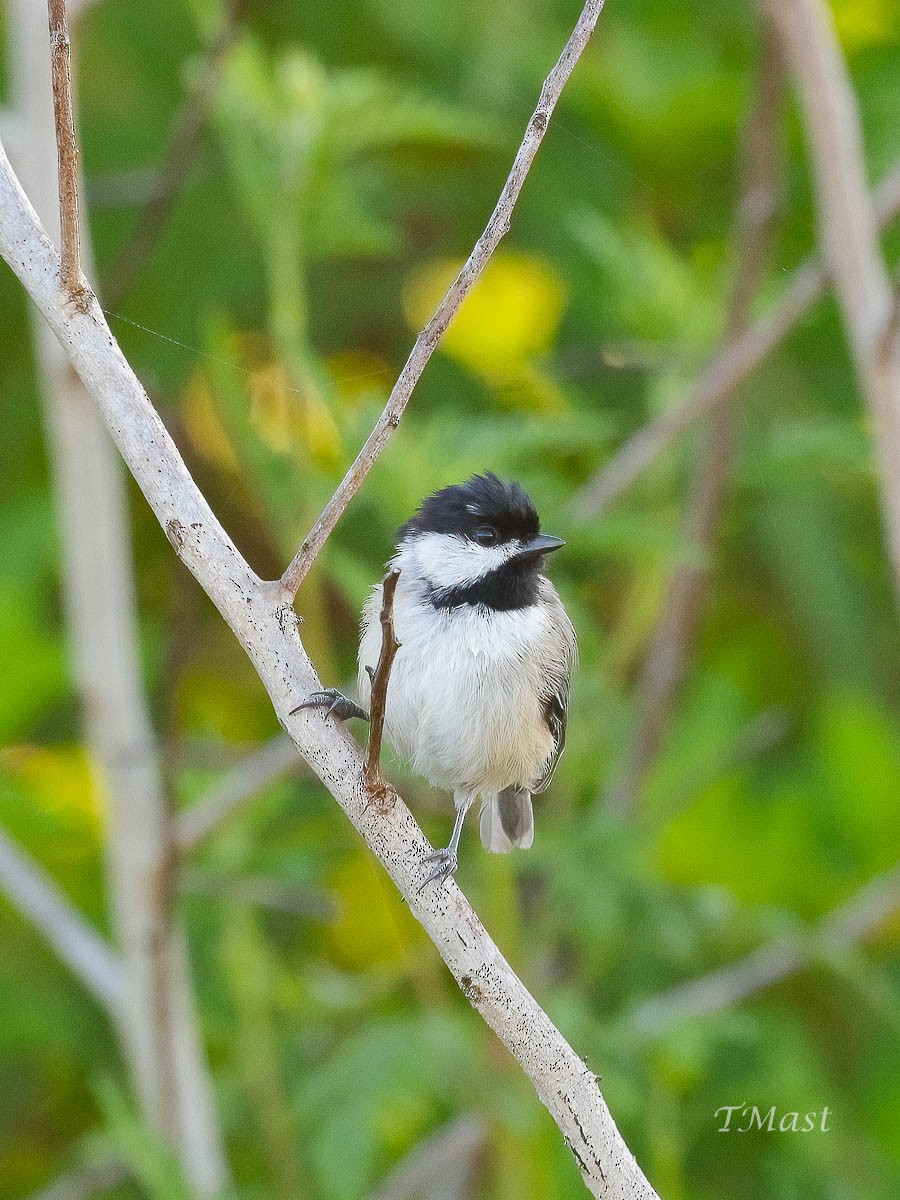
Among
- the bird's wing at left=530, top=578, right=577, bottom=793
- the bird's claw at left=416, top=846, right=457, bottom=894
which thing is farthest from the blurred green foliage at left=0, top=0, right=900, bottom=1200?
the bird's claw at left=416, top=846, right=457, bottom=894

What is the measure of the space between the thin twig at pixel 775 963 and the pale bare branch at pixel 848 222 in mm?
670

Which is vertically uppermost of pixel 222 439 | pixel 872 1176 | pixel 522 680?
pixel 222 439

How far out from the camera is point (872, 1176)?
2.58m

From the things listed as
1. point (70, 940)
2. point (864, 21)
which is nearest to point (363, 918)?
point (70, 940)

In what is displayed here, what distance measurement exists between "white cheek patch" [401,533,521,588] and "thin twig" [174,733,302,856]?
44 cm

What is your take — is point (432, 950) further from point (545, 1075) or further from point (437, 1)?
point (437, 1)

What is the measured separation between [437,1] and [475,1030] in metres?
2.40

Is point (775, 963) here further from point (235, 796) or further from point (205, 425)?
point (205, 425)

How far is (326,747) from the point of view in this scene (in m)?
1.14

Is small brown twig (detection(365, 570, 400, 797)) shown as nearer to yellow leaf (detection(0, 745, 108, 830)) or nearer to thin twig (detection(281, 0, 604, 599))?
thin twig (detection(281, 0, 604, 599))

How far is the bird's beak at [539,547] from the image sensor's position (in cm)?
171

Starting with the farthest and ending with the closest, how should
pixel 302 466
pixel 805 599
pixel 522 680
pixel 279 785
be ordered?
pixel 805 599 → pixel 279 785 → pixel 302 466 → pixel 522 680

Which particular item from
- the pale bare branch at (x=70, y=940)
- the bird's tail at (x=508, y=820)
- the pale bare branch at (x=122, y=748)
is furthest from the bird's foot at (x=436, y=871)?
the pale bare branch at (x=70, y=940)

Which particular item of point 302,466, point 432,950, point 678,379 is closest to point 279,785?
point 432,950
